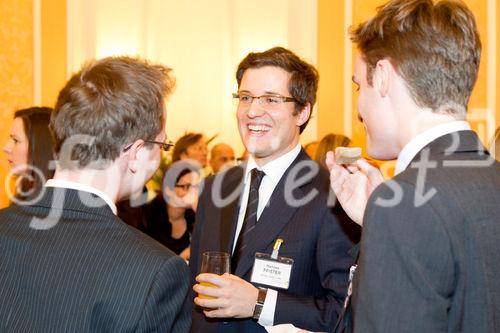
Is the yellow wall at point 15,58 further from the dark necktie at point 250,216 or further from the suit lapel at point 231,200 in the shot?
the dark necktie at point 250,216

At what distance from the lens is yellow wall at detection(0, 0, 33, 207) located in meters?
6.02

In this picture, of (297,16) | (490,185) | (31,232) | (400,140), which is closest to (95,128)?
(31,232)

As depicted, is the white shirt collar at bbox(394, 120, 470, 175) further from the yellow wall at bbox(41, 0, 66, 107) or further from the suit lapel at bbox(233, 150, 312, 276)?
the yellow wall at bbox(41, 0, 66, 107)

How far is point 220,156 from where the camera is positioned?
657 centimetres

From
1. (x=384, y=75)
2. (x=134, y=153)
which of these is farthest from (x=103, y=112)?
(x=384, y=75)

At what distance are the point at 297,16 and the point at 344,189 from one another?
494 centimetres

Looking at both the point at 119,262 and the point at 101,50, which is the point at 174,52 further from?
the point at 119,262

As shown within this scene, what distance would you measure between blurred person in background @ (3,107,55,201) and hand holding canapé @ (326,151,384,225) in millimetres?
1411

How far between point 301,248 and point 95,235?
1018 millimetres

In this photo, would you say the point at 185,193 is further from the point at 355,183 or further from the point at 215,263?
the point at 355,183

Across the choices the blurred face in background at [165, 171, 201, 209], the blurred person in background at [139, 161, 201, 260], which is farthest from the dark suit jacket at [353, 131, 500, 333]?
the blurred face in background at [165, 171, 201, 209]

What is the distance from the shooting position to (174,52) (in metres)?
7.11

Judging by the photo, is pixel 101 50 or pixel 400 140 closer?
pixel 400 140

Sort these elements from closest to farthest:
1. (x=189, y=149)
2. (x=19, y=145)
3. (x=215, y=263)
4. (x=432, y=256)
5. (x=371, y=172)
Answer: (x=432, y=256) → (x=371, y=172) → (x=215, y=263) → (x=19, y=145) → (x=189, y=149)
